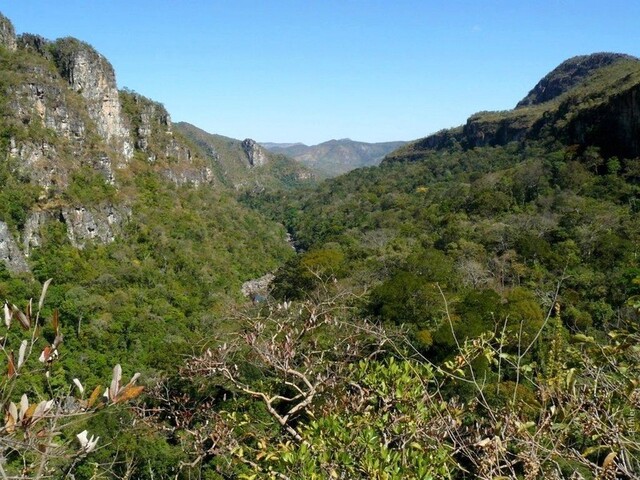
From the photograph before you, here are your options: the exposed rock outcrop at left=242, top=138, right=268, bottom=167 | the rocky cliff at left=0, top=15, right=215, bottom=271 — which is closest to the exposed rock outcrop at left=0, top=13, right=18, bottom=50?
the rocky cliff at left=0, top=15, right=215, bottom=271

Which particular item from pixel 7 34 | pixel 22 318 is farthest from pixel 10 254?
pixel 22 318

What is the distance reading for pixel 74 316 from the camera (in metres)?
25.0

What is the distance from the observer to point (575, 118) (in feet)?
138

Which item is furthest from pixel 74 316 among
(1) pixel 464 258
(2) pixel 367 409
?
(2) pixel 367 409

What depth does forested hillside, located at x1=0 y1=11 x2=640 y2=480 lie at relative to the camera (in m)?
2.81

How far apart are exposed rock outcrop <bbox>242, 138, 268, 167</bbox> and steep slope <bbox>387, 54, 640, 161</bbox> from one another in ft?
194

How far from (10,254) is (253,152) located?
4893 inches

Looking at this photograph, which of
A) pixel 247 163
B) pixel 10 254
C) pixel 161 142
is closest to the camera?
pixel 10 254

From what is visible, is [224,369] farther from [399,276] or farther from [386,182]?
[386,182]

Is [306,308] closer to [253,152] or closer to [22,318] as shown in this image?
[22,318]

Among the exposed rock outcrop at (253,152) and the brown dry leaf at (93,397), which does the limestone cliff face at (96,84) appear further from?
the exposed rock outcrop at (253,152)

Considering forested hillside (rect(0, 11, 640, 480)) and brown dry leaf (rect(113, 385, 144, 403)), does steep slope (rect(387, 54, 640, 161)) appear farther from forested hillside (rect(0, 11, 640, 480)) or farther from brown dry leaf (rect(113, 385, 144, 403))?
brown dry leaf (rect(113, 385, 144, 403))

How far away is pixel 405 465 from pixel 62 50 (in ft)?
171

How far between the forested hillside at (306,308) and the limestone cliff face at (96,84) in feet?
0.65
